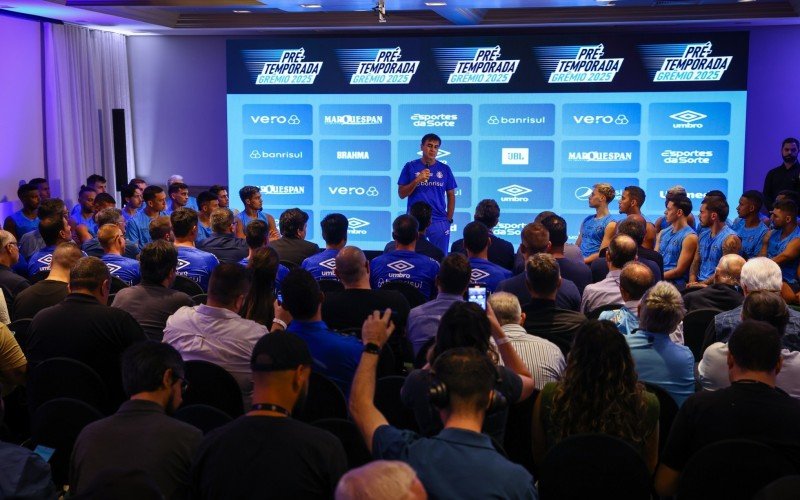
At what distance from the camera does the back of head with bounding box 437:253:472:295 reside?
4477 mm

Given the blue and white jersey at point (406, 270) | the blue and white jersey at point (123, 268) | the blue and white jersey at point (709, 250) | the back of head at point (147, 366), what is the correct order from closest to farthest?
the back of head at point (147, 366), the blue and white jersey at point (406, 270), the blue and white jersey at point (123, 268), the blue and white jersey at point (709, 250)

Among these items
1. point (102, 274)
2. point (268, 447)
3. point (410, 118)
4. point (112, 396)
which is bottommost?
point (112, 396)

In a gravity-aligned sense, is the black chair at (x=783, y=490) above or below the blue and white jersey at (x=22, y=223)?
below

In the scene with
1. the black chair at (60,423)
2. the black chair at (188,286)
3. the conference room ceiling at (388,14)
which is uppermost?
the conference room ceiling at (388,14)

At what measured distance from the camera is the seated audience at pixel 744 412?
9.84 ft

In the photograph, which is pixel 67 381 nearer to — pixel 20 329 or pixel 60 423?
pixel 60 423

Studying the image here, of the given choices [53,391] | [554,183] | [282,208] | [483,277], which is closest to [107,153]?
[282,208]

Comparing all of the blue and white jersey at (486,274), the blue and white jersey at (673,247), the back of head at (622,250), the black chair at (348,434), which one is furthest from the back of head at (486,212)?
the black chair at (348,434)

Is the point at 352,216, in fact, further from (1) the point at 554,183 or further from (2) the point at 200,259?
(2) the point at 200,259

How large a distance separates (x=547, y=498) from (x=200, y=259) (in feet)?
13.4

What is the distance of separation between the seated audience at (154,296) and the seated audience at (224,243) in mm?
2195

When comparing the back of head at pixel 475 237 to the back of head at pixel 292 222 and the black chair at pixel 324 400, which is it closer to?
the back of head at pixel 292 222

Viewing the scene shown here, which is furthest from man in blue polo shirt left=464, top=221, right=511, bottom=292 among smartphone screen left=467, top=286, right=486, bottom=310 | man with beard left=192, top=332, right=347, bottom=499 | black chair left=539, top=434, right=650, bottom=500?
man with beard left=192, top=332, right=347, bottom=499

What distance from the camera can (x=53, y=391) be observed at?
3.80m
